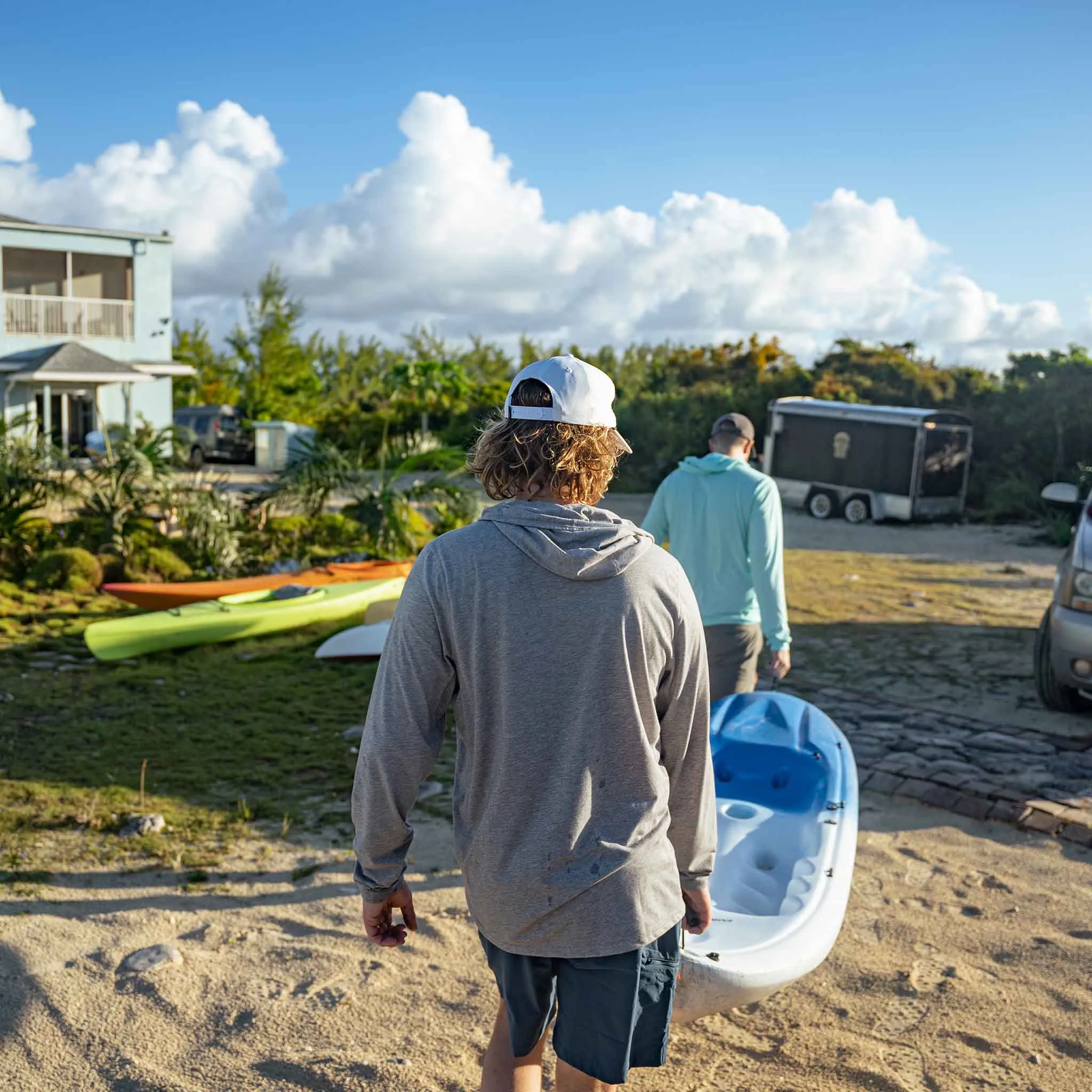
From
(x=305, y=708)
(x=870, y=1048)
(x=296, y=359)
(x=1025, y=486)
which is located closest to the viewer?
(x=870, y=1048)

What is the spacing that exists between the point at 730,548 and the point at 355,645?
192 inches

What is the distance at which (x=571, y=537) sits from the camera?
6.46ft

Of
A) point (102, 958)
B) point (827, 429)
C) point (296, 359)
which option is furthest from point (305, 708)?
point (296, 359)

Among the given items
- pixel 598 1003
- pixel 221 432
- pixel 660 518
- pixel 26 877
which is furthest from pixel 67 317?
pixel 598 1003

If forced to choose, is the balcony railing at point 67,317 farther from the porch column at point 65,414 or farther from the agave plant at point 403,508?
the agave plant at point 403,508

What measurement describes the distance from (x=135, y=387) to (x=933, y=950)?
91.4 feet

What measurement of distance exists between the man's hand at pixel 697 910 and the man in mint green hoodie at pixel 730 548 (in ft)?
8.02

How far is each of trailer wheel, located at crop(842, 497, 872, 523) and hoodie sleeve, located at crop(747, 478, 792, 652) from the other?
1715 centimetres

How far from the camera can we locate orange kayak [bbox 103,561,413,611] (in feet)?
34.1

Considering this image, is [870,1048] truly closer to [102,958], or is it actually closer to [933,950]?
[933,950]

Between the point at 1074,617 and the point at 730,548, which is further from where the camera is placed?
the point at 1074,617

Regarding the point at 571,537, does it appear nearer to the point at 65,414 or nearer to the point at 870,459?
the point at 870,459

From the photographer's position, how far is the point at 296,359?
42.1 metres

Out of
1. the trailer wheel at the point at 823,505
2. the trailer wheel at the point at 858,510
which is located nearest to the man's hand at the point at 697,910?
the trailer wheel at the point at 858,510
